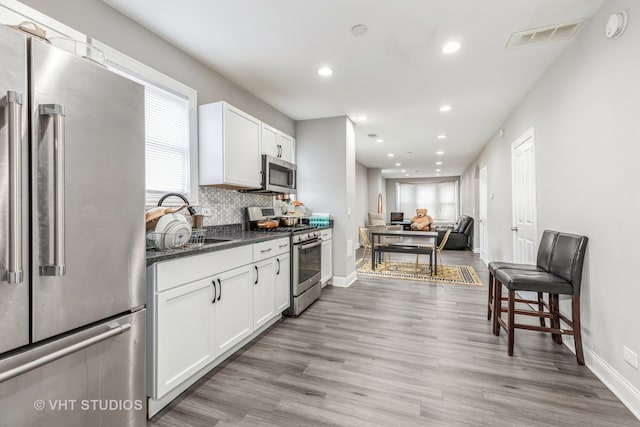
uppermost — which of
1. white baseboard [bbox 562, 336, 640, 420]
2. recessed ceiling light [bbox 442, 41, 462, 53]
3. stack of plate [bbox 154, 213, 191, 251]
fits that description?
recessed ceiling light [bbox 442, 41, 462, 53]

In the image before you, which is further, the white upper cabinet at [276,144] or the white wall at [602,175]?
the white upper cabinet at [276,144]

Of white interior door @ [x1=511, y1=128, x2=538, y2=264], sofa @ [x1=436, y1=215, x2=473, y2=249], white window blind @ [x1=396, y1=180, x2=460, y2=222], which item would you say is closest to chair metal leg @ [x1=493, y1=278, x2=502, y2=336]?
white interior door @ [x1=511, y1=128, x2=538, y2=264]

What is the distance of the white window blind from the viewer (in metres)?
13.0

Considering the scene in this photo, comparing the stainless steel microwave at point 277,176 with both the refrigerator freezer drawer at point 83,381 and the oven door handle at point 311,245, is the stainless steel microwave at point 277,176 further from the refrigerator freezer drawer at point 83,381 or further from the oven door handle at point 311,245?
the refrigerator freezer drawer at point 83,381

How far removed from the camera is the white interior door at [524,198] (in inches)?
134

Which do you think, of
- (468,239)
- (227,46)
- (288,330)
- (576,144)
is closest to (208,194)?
(227,46)

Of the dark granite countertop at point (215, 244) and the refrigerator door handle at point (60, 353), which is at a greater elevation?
the dark granite countertop at point (215, 244)

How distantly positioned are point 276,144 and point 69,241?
2809mm

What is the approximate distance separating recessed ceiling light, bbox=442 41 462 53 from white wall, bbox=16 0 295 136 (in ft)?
7.30

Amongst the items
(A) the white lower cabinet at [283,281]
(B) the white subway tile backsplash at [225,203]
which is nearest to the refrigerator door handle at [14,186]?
(B) the white subway tile backsplash at [225,203]

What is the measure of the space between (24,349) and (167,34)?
2396 millimetres

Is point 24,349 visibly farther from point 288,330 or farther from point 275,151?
point 275,151

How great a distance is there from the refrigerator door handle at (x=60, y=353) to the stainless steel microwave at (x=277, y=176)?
223 cm

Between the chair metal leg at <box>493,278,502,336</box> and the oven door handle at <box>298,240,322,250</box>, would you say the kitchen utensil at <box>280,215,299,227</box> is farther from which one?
the chair metal leg at <box>493,278,502,336</box>
